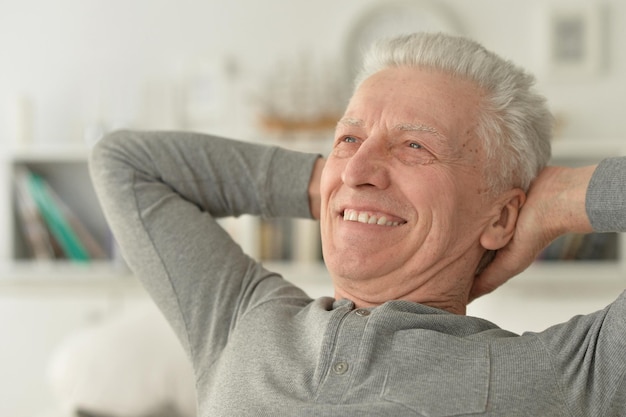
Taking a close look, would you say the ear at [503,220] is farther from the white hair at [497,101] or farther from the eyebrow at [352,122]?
the eyebrow at [352,122]

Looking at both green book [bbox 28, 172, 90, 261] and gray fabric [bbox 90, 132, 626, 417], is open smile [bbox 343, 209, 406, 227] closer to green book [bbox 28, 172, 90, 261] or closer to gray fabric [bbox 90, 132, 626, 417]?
gray fabric [bbox 90, 132, 626, 417]

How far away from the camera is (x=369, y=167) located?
1.29 m

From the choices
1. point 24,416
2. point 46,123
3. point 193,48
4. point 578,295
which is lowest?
point 24,416

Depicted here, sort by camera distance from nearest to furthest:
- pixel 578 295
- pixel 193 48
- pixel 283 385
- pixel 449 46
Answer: pixel 283 385, pixel 449 46, pixel 578 295, pixel 193 48

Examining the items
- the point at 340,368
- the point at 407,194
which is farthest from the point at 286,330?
the point at 407,194

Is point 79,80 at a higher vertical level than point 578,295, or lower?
higher

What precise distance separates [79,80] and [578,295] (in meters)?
2.68

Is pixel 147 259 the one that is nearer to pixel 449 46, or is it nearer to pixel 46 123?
pixel 449 46

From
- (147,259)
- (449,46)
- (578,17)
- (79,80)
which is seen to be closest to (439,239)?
(449,46)

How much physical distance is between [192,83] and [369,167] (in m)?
3.19

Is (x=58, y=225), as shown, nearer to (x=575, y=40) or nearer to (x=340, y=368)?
(x=575, y=40)

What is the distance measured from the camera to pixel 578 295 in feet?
13.2

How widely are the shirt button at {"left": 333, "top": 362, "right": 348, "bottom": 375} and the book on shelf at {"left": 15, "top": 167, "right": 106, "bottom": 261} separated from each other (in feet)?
10.7

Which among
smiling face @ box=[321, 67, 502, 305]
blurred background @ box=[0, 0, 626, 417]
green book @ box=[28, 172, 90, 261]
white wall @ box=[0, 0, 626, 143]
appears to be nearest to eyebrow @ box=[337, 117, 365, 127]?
smiling face @ box=[321, 67, 502, 305]
